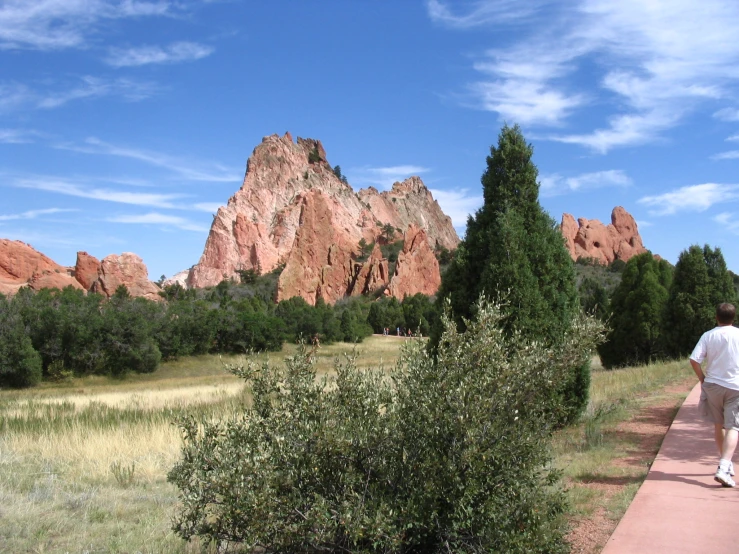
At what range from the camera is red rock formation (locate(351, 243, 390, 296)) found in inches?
3696

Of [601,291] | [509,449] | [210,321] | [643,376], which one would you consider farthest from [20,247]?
[509,449]

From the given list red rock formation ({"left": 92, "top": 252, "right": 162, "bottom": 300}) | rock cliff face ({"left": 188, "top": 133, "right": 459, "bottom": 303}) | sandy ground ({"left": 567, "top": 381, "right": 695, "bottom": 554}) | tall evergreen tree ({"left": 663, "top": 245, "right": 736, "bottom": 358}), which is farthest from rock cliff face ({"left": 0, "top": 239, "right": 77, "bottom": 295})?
sandy ground ({"left": 567, "top": 381, "right": 695, "bottom": 554})

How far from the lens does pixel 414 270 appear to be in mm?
92562

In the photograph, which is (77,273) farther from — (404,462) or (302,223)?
(404,462)

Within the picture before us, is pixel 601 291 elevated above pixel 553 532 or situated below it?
above

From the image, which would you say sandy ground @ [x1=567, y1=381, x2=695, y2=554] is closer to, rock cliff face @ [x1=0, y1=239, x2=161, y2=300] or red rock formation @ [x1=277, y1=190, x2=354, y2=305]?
rock cliff face @ [x1=0, y1=239, x2=161, y2=300]

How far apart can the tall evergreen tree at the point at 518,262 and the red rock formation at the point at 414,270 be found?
3022 inches

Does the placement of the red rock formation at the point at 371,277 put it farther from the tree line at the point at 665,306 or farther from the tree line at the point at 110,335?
the tree line at the point at 665,306

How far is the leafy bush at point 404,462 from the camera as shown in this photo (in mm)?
3512

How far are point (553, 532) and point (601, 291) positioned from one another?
47.1 metres

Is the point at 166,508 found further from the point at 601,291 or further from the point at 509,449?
the point at 601,291

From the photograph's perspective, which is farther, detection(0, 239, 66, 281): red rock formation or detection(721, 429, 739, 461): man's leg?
detection(0, 239, 66, 281): red rock formation

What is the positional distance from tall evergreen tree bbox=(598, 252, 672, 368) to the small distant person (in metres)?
14.8

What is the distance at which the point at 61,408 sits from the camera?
16141mm
